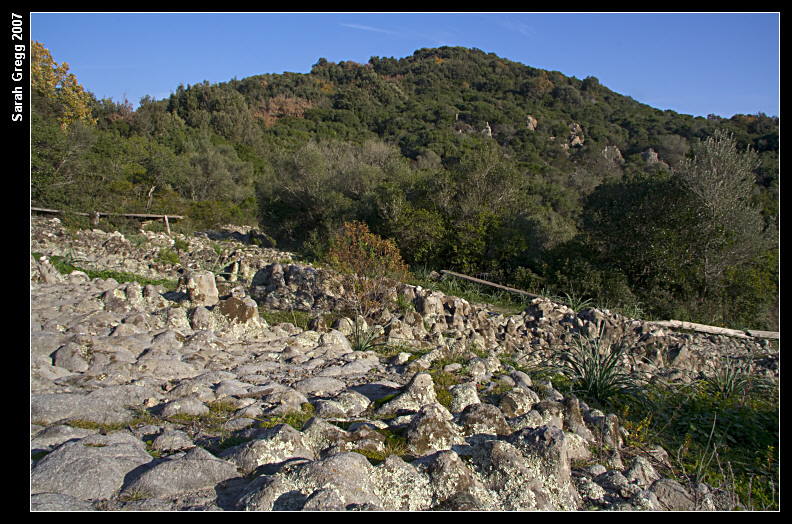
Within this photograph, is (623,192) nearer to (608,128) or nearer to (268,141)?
(268,141)

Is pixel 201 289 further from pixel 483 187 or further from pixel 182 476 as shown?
pixel 483 187

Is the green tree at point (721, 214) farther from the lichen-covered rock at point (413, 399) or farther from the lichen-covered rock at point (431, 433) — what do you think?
the lichen-covered rock at point (431, 433)

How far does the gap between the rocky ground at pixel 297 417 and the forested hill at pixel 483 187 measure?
5433mm

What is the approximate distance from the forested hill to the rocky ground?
5.43m

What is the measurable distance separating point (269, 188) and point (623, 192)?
15.4 meters

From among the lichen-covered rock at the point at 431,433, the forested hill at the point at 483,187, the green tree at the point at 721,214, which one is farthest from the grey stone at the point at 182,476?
the green tree at the point at 721,214

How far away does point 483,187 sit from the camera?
15195mm

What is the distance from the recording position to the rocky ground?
91.7 inches

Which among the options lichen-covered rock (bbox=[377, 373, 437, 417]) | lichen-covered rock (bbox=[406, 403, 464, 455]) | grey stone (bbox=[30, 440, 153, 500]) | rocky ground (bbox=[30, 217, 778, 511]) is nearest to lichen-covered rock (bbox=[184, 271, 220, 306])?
rocky ground (bbox=[30, 217, 778, 511])

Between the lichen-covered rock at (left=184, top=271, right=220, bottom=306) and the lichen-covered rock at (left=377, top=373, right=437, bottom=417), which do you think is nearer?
the lichen-covered rock at (left=377, top=373, right=437, bottom=417)

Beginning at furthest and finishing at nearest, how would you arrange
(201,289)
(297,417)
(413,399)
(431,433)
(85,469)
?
1. (201,289)
2. (413,399)
3. (297,417)
4. (431,433)
5. (85,469)

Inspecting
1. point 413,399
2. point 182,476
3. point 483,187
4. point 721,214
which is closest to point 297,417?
point 413,399

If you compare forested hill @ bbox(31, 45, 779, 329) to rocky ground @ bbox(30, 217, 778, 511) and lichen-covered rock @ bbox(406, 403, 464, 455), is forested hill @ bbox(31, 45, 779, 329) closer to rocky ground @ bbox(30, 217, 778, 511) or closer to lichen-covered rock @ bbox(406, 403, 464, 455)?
rocky ground @ bbox(30, 217, 778, 511)

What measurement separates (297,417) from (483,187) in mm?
12729
